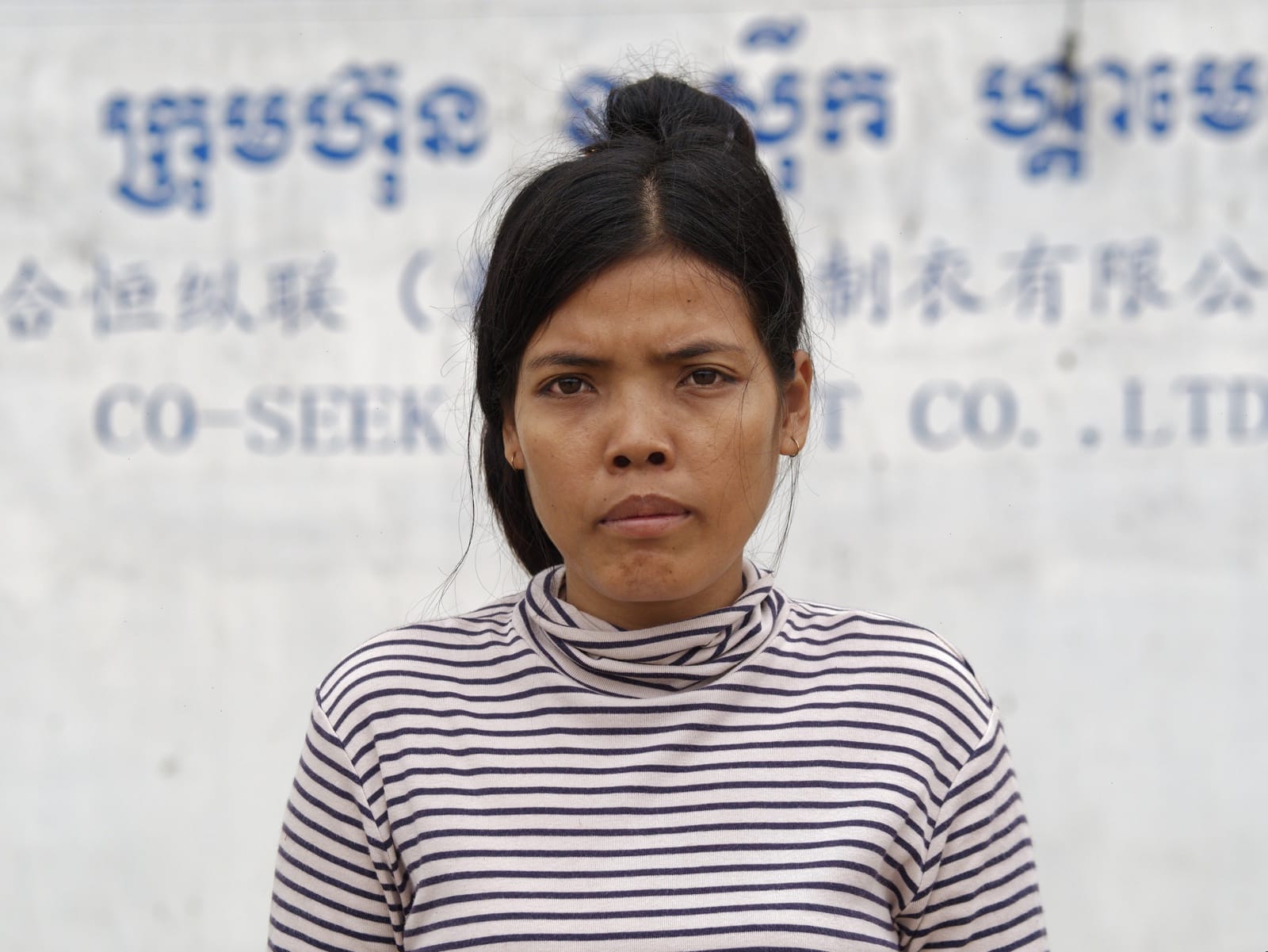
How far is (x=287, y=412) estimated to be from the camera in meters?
2.47

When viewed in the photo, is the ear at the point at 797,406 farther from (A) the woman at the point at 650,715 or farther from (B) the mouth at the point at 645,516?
(B) the mouth at the point at 645,516

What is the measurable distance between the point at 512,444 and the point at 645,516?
17cm

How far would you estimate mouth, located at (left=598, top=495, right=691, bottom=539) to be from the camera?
3.43 feet

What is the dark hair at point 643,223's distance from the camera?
1.08 metres

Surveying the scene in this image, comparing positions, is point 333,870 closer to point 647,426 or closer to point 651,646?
point 651,646

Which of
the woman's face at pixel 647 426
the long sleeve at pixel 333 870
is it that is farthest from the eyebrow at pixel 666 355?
the long sleeve at pixel 333 870

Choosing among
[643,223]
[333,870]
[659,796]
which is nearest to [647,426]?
[643,223]

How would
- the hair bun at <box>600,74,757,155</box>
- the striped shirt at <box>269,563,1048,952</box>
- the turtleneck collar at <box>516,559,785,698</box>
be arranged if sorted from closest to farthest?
the striped shirt at <box>269,563,1048,952</box>
the turtleneck collar at <box>516,559,785,698</box>
the hair bun at <box>600,74,757,155</box>

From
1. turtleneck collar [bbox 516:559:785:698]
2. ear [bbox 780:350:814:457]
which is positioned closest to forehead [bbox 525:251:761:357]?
ear [bbox 780:350:814:457]

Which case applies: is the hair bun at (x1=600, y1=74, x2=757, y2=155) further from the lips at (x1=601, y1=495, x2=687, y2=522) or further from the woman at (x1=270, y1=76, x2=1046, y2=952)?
the lips at (x1=601, y1=495, x2=687, y2=522)

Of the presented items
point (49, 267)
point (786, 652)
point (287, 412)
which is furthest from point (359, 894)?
point (49, 267)

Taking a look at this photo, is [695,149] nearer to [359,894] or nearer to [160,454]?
[359,894]

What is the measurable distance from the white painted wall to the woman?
1278mm

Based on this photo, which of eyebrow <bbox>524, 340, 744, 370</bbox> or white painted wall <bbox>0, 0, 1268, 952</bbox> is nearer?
eyebrow <bbox>524, 340, 744, 370</bbox>
